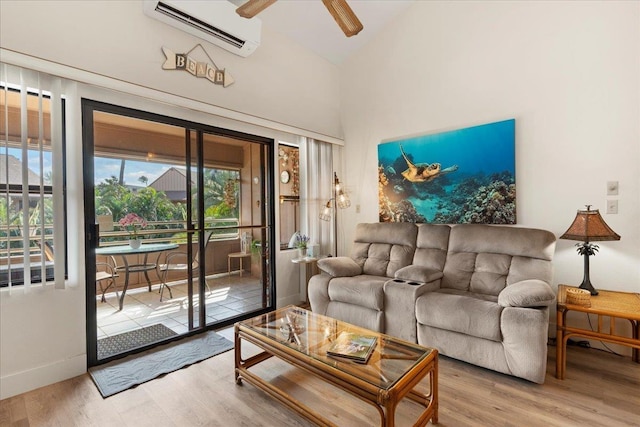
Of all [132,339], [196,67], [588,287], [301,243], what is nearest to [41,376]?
[132,339]

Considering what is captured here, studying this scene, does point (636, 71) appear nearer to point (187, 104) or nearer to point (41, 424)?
point (187, 104)

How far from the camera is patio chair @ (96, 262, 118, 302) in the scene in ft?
8.29

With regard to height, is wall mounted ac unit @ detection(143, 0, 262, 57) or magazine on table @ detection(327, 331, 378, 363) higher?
wall mounted ac unit @ detection(143, 0, 262, 57)

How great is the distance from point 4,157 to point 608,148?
4457 millimetres

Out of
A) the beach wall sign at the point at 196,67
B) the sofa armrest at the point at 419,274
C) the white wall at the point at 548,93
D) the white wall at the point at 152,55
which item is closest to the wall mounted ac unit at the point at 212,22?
the white wall at the point at 152,55

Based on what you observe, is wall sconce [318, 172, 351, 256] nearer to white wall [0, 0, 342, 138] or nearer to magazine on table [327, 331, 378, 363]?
white wall [0, 0, 342, 138]

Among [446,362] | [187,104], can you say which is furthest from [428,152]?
[187,104]

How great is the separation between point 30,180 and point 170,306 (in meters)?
1.54

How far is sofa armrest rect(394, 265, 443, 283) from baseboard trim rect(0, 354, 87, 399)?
262 cm

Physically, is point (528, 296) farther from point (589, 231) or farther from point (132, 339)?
point (132, 339)

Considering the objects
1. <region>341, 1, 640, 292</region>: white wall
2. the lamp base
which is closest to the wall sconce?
<region>341, 1, 640, 292</region>: white wall

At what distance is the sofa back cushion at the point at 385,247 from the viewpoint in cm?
334

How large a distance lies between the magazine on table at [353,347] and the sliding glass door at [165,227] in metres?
1.73

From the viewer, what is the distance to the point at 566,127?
2766 millimetres
